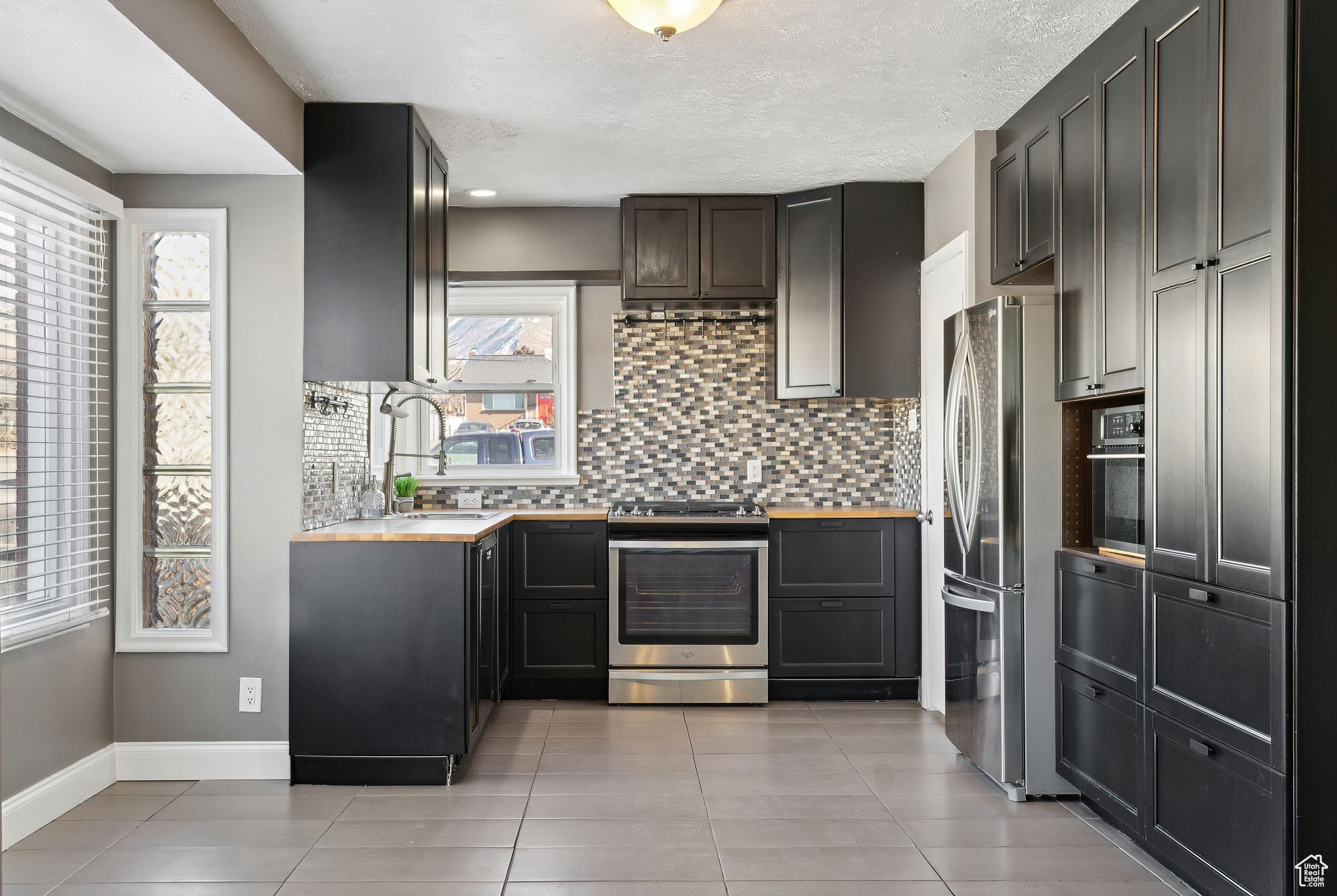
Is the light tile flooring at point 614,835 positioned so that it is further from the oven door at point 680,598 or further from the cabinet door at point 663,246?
the cabinet door at point 663,246

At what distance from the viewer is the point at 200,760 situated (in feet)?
10.4

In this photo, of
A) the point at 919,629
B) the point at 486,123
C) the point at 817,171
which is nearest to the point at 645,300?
the point at 817,171

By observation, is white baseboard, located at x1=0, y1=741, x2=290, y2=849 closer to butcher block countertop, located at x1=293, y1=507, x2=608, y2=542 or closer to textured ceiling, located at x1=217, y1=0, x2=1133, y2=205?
butcher block countertop, located at x1=293, y1=507, x2=608, y2=542

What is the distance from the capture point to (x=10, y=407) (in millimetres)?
2688

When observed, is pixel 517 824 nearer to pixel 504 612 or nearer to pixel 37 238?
pixel 504 612

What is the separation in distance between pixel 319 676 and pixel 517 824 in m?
0.91

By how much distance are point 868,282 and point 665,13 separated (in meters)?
2.15

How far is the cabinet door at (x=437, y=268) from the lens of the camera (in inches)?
141

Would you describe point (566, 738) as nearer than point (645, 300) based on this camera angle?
Yes

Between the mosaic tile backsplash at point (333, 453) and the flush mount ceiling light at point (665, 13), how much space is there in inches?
69.6

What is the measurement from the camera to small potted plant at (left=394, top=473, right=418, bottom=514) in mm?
4230

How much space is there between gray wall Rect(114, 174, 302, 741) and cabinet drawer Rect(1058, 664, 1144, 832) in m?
2.66

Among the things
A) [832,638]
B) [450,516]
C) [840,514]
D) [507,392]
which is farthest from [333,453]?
[832,638]

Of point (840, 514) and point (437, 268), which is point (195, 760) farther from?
point (840, 514)
